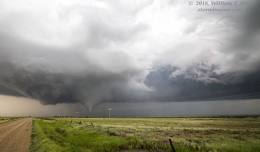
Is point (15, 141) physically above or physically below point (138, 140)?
above

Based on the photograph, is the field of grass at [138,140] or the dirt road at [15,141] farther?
the field of grass at [138,140]

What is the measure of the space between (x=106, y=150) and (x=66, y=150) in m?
4.71

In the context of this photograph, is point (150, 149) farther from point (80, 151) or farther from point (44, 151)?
point (44, 151)

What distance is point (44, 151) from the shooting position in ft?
81.5

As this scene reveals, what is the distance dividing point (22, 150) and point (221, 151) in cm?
1913

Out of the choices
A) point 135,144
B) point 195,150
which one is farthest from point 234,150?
point 135,144

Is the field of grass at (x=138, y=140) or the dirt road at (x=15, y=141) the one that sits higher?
the dirt road at (x=15, y=141)

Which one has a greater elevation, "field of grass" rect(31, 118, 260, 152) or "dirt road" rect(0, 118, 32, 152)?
"dirt road" rect(0, 118, 32, 152)

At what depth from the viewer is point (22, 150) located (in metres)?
24.7

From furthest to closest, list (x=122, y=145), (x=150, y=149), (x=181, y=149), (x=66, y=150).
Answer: (x=122, y=145)
(x=150, y=149)
(x=181, y=149)
(x=66, y=150)

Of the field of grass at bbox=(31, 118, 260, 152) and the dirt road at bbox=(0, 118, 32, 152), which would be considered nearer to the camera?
the dirt road at bbox=(0, 118, 32, 152)

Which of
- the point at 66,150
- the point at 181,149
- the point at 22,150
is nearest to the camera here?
the point at 22,150

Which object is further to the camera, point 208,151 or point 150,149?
point 150,149

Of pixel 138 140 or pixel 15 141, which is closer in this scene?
pixel 15 141
